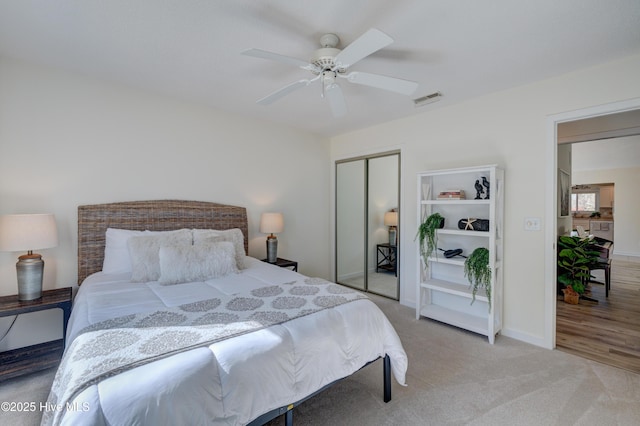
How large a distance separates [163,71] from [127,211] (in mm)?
1411

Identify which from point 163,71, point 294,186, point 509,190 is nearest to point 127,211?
point 163,71

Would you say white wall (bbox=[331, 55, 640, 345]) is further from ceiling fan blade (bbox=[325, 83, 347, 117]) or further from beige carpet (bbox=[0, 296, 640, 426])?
ceiling fan blade (bbox=[325, 83, 347, 117])

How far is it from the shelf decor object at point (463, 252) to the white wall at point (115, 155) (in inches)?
76.6

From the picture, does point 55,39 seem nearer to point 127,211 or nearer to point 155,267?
point 127,211

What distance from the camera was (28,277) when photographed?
7.13 feet

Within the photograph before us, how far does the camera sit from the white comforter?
1.04 m

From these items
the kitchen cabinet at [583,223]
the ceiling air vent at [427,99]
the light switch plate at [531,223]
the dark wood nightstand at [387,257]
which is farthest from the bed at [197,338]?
the kitchen cabinet at [583,223]

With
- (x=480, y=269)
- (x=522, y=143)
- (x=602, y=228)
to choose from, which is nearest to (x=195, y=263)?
(x=480, y=269)

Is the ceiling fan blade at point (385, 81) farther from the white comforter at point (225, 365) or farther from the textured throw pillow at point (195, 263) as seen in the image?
the textured throw pillow at point (195, 263)

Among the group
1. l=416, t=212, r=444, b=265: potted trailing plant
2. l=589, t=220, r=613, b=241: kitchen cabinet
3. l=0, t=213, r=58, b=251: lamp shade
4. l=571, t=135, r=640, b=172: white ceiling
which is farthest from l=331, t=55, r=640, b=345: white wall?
l=589, t=220, r=613, b=241: kitchen cabinet

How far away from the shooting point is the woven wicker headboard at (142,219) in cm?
267

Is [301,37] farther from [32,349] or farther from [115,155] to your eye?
[32,349]

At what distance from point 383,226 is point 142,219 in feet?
10.2

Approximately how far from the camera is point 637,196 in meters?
7.13
